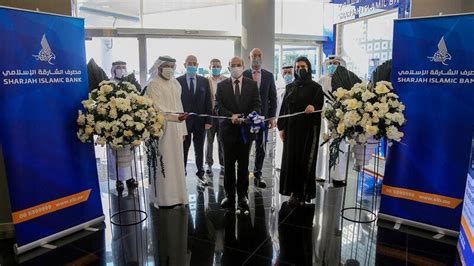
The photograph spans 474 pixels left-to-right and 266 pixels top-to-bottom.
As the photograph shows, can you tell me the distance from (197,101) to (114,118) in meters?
1.95

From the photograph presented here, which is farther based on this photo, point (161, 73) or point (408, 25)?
point (161, 73)

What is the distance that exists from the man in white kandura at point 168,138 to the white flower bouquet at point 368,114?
1.67m

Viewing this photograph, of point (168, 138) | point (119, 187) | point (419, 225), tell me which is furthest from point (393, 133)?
point (119, 187)

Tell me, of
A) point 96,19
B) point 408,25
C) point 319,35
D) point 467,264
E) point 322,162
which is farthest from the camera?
point 319,35

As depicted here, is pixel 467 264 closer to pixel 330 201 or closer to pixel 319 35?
pixel 330 201

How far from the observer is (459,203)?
362 centimetres

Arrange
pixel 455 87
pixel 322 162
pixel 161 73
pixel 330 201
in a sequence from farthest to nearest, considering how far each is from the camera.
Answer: pixel 322 162, pixel 330 201, pixel 161 73, pixel 455 87

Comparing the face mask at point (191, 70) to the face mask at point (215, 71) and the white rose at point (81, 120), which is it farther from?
the white rose at point (81, 120)

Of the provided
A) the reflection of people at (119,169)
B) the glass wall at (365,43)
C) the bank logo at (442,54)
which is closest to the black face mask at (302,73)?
the bank logo at (442,54)

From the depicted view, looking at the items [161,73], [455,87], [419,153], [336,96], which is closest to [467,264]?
[419,153]

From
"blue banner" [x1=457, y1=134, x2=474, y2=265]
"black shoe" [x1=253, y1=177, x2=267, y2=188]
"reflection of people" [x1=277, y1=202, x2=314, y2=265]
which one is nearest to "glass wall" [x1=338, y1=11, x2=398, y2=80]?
"black shoe" [x1=253, y1=177, x2=267, y2=188]

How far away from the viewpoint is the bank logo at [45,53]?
3477 mm

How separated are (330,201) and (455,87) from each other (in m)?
1.90

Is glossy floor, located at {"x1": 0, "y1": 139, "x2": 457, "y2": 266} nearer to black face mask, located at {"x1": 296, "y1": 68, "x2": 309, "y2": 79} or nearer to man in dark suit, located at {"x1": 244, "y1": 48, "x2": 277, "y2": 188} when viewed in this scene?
man in dark suit, located at {"x1": 244, "y1": 48, "x2": 277, "y2": 188}
